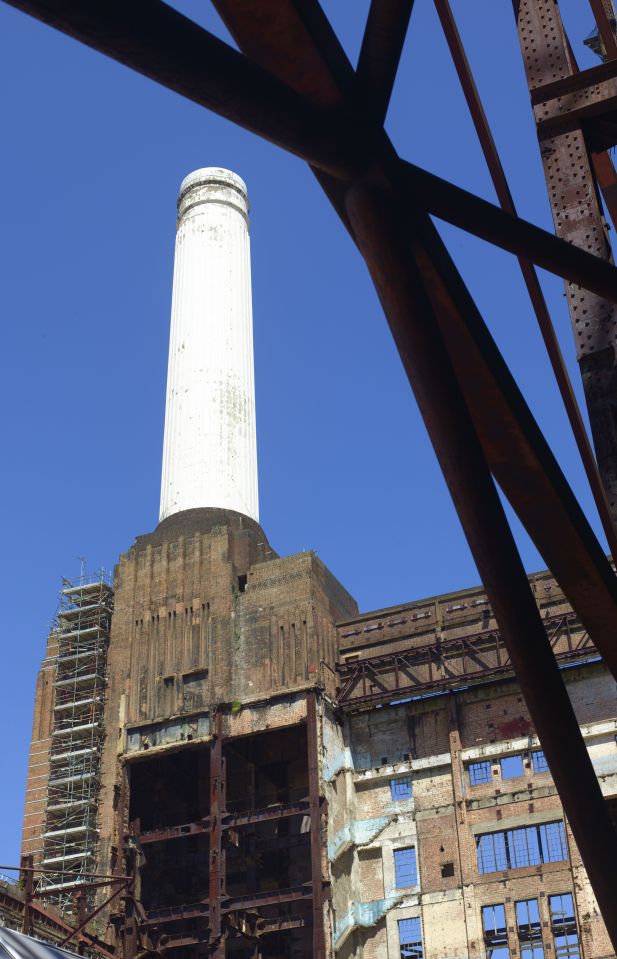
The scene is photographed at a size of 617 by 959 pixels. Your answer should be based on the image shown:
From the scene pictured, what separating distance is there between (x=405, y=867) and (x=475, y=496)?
139ft

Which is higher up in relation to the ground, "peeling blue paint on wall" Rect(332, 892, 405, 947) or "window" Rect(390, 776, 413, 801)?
"window" Rect(390, 776, 413, 801)

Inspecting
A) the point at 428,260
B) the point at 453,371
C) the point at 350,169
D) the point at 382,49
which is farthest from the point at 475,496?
the point at 382,49

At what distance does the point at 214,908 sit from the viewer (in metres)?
43.7

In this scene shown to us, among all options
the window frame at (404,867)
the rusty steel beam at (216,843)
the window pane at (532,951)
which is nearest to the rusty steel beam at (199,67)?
the window pane at (532,951)

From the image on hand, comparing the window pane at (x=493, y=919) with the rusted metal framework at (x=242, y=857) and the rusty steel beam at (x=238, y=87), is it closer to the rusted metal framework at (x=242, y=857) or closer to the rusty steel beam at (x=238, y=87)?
the rusted metal framework at (x=242, y=857)

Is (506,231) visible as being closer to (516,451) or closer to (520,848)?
(516,451)

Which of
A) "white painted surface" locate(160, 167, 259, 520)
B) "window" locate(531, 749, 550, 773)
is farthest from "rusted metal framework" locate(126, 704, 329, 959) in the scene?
"white painted surface" locate(160, 167, 259, 520)

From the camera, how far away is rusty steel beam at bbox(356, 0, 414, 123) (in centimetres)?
580

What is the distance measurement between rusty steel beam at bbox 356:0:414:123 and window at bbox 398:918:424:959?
139ft

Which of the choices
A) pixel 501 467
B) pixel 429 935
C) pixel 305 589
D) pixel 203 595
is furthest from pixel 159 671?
pixel 501 467

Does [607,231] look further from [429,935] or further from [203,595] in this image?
[203,595]

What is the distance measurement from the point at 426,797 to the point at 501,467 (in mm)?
41378

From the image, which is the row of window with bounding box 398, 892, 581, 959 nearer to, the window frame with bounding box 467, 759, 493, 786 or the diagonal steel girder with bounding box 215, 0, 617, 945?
the window frame with bounding box 467, 759, 493, 786

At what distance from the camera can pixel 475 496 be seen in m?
5.73
